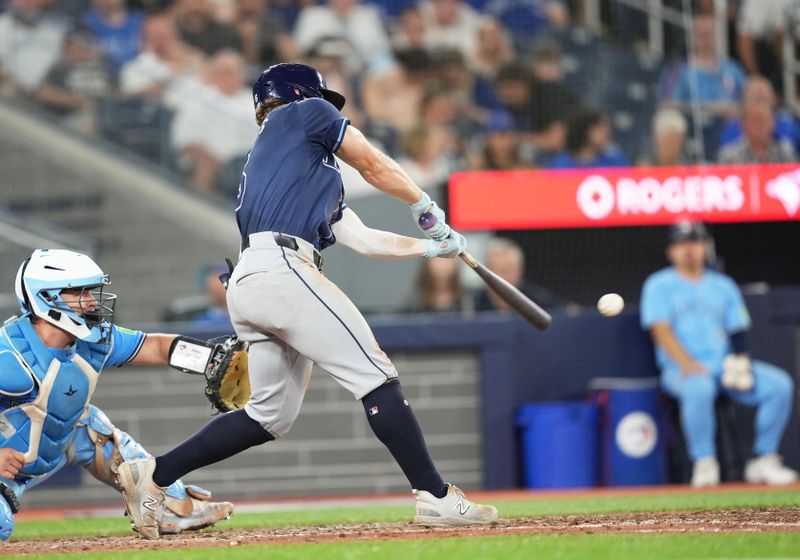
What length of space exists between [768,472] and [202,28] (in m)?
6.28

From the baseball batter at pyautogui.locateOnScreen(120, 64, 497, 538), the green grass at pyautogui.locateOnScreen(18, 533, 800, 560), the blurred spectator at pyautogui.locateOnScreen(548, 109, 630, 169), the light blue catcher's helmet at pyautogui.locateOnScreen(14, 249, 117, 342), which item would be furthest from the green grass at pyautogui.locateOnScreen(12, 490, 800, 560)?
the blurred spectator at pyautogui.locateOnScreen(548, 109, 630, 169)

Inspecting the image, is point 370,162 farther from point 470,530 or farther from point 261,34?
point 261,34

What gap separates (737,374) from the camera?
28.2ft

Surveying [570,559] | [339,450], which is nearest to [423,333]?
[339,450]

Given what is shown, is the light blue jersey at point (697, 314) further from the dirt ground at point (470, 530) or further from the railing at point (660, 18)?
the railing at point (660, 18)

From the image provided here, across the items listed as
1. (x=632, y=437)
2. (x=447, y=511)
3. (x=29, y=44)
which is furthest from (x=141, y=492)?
(x=29, y=44)

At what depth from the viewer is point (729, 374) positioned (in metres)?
8.60

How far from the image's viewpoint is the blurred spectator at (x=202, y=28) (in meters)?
11.5

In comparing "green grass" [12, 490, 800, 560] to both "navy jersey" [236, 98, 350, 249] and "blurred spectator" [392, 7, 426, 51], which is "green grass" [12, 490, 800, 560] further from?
"blurred spectator" [392, 7, 426, 51]

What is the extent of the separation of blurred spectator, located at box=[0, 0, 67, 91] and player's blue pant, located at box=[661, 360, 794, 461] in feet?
18.0

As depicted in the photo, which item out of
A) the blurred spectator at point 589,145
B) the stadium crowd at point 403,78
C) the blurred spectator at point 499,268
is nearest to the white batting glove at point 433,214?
the blurred spectator at point 499,268

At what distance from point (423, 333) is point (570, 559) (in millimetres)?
4956

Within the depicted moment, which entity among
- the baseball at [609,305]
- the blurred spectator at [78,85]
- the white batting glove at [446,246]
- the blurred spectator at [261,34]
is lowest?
the baseball at [609,305]

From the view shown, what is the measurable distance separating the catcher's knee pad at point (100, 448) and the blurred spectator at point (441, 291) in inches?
174
